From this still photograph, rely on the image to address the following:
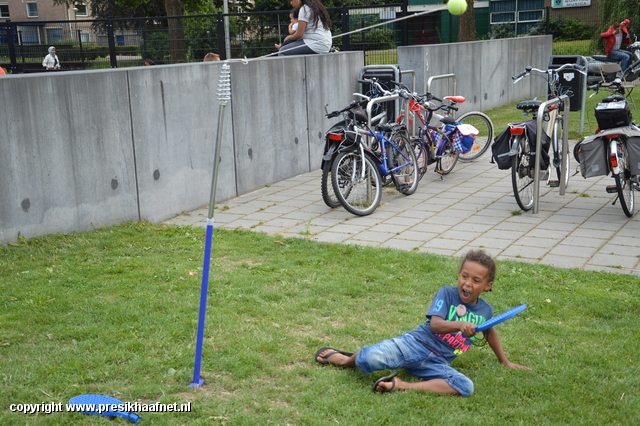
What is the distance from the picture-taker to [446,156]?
989 centimetres

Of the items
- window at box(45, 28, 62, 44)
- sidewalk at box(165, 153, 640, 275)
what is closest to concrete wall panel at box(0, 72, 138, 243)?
sidewalk at box(165, 153, 640, 275)

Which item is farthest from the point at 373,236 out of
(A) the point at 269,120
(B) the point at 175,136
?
(A) the point at 269,120

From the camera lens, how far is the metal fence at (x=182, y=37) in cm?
1350

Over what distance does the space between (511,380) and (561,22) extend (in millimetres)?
36761

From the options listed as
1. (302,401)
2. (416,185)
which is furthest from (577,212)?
(302,401)

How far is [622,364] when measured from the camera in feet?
13.4

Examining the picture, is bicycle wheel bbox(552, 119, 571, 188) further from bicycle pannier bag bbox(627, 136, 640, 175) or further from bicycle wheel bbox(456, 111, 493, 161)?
bicycle wheel bbox(456, 111, 493, 161)

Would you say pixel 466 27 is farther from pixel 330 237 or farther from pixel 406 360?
pixel 406 360

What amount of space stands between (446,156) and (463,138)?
0.33 metres

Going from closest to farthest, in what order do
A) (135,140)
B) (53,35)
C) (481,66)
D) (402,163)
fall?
1. (135,140)
2. (402,163)
3. (53,35)
4. (481,66)

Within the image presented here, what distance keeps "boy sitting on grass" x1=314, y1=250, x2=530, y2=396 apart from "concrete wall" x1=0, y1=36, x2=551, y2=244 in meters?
3.97

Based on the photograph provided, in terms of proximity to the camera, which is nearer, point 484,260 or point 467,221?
point 484,260

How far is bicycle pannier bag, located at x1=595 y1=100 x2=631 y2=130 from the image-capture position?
287 inches

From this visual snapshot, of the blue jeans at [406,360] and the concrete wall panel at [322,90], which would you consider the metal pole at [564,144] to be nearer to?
the concrete wall panel at [322,90]
